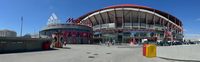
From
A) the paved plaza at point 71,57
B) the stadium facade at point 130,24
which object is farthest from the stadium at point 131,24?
the paved plaza at point 71,57

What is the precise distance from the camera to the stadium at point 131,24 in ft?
316

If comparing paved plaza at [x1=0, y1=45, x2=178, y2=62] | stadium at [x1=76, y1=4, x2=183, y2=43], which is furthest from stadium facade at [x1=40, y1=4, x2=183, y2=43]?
paved plaza at [x1=0, y1=45, x2=178, y2=62]

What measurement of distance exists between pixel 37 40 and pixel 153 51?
65.6 ft

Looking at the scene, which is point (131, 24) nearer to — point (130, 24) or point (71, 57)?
point (130, 24)

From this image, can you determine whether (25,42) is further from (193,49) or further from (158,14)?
(158,14)

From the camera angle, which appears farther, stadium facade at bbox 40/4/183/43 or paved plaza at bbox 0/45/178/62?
stadium facade at bbox 40/4/183/43

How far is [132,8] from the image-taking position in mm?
97562

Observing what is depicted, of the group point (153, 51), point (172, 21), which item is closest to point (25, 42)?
point (153, 51)

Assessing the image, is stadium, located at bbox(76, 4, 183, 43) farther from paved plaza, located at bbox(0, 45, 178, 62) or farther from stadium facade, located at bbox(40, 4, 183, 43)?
paved plaza, located at bbox(0, 45, 178, 62)

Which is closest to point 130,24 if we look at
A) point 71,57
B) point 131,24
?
point 131,24

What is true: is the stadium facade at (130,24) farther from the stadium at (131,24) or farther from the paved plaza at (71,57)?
the paved plaza at (71,57)

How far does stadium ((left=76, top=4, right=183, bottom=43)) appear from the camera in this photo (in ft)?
316

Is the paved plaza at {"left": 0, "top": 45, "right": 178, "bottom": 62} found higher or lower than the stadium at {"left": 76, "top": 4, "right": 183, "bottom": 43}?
lower

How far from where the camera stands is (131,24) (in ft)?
333
